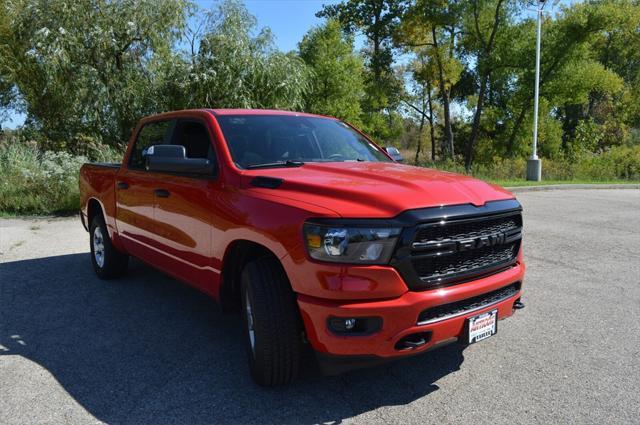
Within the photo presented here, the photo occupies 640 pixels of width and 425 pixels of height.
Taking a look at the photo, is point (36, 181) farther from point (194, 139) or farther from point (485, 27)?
point (485, 27)

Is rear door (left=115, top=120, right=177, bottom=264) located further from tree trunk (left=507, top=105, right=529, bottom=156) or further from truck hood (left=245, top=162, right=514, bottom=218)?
tree trunk (left=507, top=105, right=529, bottom=156)

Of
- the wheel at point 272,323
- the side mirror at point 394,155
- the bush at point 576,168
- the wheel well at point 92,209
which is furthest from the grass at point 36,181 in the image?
the bush at point 576,168

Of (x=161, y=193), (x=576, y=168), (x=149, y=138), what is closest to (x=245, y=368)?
(x=161, y=193)

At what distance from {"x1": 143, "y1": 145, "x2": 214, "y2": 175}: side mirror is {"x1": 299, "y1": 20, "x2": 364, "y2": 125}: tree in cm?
2939

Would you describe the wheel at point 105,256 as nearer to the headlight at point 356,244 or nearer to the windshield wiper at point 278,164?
the windshield wiper at point 278,164

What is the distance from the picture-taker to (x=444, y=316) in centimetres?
298

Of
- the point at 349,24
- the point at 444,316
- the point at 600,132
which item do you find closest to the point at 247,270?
the point at 444,316

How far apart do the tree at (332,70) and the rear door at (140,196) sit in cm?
2801

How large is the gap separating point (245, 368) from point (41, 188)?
10239 mm

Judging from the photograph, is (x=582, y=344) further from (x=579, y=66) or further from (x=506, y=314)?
(x=579, y=66)

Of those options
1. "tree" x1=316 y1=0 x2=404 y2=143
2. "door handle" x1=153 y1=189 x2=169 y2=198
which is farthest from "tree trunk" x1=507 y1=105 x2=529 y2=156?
"door handle" x1=153 y1=189 x2=169 y2=198

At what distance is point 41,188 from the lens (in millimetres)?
11766

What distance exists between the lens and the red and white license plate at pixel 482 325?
10.1 ft

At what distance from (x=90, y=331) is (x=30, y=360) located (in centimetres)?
63
